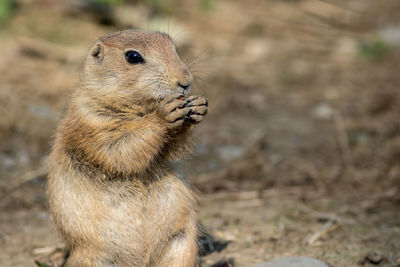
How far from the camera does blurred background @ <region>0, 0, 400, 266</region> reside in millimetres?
4773

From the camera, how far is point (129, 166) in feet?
11.7

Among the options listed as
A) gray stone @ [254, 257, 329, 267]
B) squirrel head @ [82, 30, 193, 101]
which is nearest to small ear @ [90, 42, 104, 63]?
squirrel head @ [82, 30, 193, 101]

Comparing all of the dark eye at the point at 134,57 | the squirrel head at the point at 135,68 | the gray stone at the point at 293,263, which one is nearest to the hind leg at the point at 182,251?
the gray stone at the point at 293,263

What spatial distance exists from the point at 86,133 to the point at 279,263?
1.64 metres

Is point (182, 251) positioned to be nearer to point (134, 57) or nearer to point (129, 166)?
point (129, 166)

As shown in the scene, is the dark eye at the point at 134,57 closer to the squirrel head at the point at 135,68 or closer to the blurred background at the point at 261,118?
the squirrel head at the point at 135,68

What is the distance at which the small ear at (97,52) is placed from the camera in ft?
12.8

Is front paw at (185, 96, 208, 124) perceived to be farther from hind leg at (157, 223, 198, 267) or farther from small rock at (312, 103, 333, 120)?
small rock at (312, 103, 333, 120)

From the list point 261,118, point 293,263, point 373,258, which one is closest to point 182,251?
point 293,263

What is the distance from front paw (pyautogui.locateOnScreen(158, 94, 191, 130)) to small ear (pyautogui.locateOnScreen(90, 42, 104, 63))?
0.68 metres

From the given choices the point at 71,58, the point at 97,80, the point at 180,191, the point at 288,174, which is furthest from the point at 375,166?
the point at 71,58

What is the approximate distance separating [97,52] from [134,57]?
1.06ft

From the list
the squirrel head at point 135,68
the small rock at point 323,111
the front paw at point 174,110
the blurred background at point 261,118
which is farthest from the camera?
the small rock at point 323,111

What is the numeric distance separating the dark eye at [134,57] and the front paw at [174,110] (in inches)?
16.1
